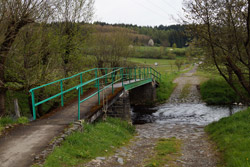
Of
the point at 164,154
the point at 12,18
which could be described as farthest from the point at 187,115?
the point at 12,18

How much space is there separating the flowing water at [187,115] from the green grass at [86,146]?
22.4 ft

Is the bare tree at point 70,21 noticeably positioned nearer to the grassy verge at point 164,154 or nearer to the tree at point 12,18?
the tree at point 12,18

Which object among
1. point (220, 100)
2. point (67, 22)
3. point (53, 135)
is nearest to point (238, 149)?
point (53, 135)

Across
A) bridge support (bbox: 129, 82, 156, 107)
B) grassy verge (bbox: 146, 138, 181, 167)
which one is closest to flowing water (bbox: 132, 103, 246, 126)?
bridge support (bbox: 129, 82, 156, 107)

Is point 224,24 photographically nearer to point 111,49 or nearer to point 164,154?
point 164,154

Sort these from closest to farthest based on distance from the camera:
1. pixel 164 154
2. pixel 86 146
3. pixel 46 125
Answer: pixel 86 146, pixel 164 154, pixel 46 125

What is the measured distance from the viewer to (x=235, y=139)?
23.4 feet

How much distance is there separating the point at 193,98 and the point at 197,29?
1448 centimetres

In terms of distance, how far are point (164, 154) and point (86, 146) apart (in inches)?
90.3

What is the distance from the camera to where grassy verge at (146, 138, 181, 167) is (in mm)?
5801

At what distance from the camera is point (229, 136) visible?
302 inches

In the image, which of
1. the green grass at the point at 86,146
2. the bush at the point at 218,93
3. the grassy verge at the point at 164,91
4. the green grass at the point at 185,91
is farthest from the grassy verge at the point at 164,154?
the green grass at the point at 185,91

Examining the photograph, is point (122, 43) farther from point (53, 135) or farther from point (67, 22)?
point (53, 135)

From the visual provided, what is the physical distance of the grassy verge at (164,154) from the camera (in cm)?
580
